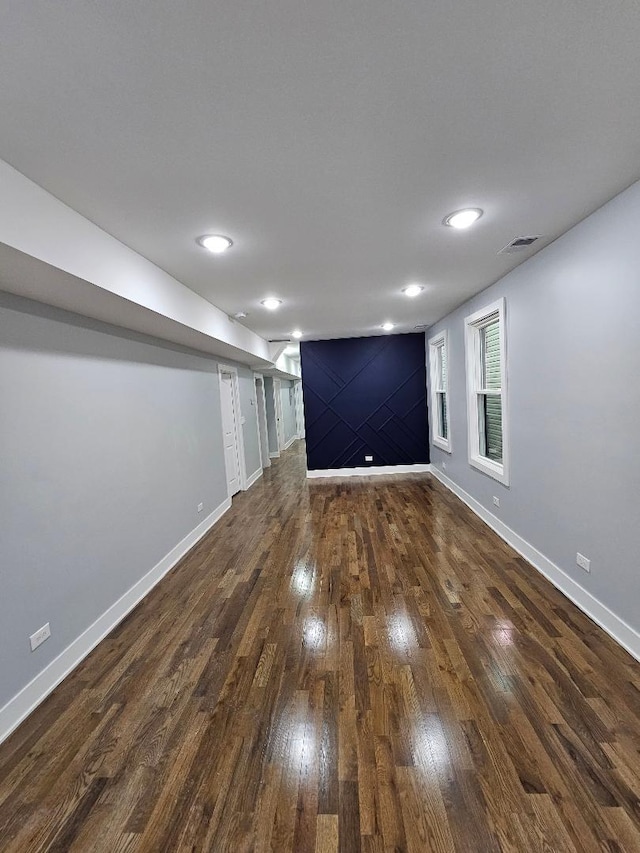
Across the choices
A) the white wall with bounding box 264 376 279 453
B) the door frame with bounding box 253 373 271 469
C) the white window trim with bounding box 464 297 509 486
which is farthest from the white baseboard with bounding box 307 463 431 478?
the white wall with bounding box 264 376 279 453

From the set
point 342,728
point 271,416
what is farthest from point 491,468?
point 271,416

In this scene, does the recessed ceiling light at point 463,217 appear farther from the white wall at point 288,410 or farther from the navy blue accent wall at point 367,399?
the white wall at point 288,410

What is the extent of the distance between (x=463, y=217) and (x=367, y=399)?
469 cm

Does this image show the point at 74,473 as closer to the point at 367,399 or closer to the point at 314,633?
the point at 314,633

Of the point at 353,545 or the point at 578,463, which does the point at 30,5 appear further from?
the point at 353,545

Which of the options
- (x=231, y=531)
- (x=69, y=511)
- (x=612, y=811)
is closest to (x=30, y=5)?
(x=69, y=511)

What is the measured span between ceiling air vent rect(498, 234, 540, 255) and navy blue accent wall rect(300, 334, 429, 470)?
3.90 metres

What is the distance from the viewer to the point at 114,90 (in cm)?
114

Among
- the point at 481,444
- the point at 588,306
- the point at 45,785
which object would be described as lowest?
the point at 45,785

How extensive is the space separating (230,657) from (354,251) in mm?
2672

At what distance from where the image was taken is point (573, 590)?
255 centimetres

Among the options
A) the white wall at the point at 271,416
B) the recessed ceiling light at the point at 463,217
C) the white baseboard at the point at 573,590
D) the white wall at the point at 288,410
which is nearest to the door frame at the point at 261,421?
the white wall at the point at 271,416

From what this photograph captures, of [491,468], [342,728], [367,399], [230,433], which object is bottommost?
[342,728]

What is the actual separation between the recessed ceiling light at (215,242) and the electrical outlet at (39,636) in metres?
Answer: 2.34
